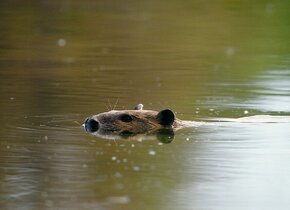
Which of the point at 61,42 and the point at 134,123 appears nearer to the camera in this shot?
the point at 134,123

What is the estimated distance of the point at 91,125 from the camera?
14.1 metres

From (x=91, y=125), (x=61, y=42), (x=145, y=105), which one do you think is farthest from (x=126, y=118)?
(x=61, y=42)

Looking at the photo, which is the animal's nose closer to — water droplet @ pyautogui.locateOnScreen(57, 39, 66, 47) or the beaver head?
the beaver head

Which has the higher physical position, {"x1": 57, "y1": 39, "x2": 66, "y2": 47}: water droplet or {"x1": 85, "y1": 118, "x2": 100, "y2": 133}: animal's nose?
{"x1": 85, "y1": 118, "x2": 100, "y2": 133}: animal's nose

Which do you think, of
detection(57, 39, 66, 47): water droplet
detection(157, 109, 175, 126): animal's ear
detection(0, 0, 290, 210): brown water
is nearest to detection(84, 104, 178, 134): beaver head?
detection(157, 109, 175, 126): animal's ear

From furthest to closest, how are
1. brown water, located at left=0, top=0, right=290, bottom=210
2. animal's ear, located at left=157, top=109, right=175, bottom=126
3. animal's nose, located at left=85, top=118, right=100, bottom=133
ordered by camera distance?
animal's ear, located at left=157, top=109, right=175, bottom=126 → animal's nose, located at left=85, top=118, right=100, bottom=133 → brown water, located at left=0, top=0, right=290, bottom=210

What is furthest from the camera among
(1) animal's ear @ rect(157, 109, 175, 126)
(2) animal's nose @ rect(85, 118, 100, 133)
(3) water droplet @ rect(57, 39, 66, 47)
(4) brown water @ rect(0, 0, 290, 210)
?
(3) water droplet @ rect(57, 39, 66, 47)

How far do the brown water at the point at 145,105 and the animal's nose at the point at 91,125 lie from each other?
0.46 feet

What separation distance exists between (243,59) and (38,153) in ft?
41.4

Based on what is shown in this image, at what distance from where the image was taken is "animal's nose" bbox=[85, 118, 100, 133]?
14.0 m

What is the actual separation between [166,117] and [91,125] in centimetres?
89

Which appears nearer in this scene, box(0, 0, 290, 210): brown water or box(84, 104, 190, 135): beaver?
box(0, 0, 290, 210): brown water

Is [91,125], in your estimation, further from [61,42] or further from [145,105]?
[61,42]

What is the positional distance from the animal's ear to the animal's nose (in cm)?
75
